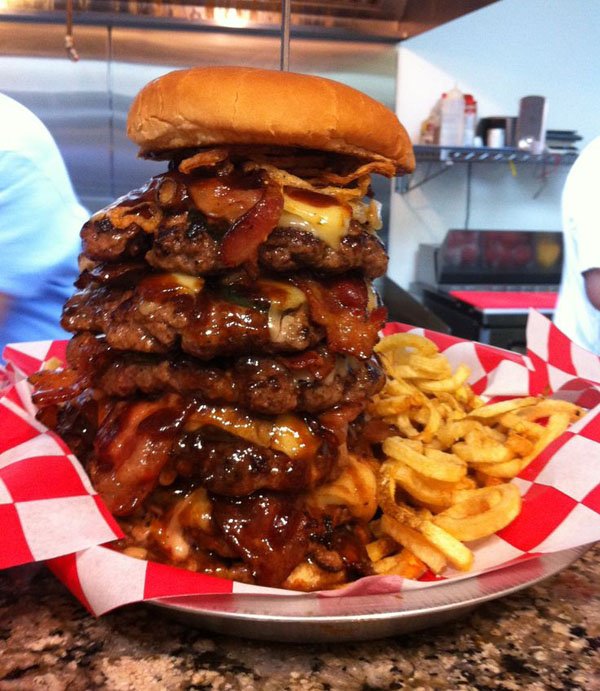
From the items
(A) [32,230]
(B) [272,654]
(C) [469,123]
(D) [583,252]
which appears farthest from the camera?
(C) [469,123]

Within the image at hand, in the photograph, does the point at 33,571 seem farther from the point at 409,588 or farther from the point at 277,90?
the point at 277,90

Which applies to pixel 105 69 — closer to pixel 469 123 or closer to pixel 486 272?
pixel 469 123

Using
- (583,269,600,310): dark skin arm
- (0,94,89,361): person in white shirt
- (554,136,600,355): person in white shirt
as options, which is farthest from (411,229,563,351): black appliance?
(0,94,89,361): person in white shirt

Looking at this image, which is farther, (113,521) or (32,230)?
(32,230)

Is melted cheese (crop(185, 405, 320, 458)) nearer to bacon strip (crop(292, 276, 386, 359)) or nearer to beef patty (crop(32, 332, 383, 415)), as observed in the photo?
beef patty (crop(32, 332, 383, 415))

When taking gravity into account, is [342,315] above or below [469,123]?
below

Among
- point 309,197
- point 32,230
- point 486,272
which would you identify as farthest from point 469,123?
point 309,197

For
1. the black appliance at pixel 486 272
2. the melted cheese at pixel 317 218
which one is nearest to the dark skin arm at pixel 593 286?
the black appliance at pixel 486 272
